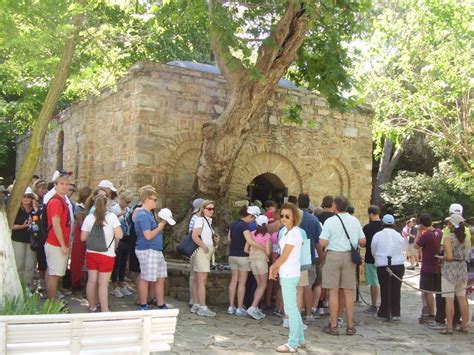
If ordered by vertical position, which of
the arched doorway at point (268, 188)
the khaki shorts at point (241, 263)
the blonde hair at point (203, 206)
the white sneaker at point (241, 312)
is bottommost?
the white sneaker at point (241, 312)

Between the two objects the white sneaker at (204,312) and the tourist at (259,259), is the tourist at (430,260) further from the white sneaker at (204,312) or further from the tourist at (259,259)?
the white sneaker at (204,312)

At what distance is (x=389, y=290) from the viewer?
7.45m

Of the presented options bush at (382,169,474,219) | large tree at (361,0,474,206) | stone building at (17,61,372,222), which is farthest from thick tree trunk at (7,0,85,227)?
bush at (382,169,474,219)

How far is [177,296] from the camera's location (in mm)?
7797

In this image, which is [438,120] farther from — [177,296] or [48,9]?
[48,9]

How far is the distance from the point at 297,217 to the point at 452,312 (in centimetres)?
280

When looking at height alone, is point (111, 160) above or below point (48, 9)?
below

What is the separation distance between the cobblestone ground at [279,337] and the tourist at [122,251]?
21cm

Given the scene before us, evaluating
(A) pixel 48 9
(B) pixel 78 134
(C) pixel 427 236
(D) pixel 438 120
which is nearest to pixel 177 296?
(C) pixel 427 236

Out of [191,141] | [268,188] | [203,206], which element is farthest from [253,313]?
[268,188]

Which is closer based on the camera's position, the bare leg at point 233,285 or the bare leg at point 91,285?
the bare leg at point 91,285

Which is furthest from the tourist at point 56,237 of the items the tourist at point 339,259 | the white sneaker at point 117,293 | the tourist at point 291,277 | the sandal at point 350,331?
the sandal at point 350,331

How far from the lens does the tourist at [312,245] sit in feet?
22.4

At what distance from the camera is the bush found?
1958 cm
